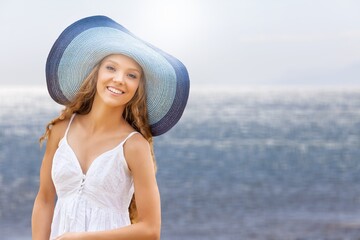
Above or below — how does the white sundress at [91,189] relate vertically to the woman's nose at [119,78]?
below

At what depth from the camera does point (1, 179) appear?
16922mm

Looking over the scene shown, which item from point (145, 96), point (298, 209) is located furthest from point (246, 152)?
point (145, 96)

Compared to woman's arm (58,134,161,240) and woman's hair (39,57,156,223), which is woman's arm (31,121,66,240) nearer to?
woman's hair (39,57,156,223)

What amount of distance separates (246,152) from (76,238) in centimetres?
2210

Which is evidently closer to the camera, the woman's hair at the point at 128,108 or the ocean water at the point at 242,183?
the woman's hair at the point at 128,108

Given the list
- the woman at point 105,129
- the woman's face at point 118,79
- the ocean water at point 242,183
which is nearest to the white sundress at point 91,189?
the woman at point 105,129

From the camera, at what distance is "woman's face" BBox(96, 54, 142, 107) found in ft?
7.88

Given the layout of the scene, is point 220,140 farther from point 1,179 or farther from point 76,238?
point 76,238

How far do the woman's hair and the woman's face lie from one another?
0.05 metres

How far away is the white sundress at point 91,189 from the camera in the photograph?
94.4 inches

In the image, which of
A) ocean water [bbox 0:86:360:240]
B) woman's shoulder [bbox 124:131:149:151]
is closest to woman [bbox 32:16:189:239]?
woman's shoulder [bbox 124:131:149:151]

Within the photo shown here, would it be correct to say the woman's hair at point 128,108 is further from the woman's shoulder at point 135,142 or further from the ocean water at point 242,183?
the ocean water at point 242,183

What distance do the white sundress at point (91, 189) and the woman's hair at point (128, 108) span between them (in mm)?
88

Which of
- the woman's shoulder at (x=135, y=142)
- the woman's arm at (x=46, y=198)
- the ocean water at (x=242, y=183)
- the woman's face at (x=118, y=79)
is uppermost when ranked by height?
the woman's face at (x=118, y=79)
